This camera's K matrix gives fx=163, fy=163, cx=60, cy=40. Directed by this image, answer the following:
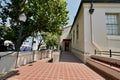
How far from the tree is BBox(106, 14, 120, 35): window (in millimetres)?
4301

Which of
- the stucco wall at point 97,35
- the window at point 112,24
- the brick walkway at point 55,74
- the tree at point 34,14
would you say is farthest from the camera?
the window at point 112,24

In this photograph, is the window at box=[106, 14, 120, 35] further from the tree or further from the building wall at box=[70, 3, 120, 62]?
the tree

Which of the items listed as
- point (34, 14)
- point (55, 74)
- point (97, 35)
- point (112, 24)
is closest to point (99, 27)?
point (97, 35)

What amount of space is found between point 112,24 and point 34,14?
7.55 metres

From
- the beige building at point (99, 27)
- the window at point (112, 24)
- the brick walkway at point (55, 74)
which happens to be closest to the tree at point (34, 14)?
the beige building at point (99, 27)

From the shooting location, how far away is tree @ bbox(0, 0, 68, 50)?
561 inches

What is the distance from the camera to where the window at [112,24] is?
1572cm

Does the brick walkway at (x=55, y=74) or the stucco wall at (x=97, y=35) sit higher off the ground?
the stucco wall at (x=97, y=35)

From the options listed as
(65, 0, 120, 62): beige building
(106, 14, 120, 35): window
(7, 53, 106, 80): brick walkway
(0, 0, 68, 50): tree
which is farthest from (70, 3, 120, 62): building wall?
(7, 53, 106, 80): brick walkway

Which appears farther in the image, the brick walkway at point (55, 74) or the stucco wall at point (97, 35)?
the stucco wall at point (97, 35)

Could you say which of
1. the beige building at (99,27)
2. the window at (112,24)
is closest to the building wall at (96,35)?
the beige building at (99,27)

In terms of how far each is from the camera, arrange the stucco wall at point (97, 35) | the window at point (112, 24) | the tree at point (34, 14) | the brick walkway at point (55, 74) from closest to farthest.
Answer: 1. the brick walkway at point (55, 74)
2. the tree at point (34, 14)
3. the stucco wall at point (97, 35)
4. the window at point (112, 24)

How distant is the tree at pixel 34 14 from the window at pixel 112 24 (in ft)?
14.1

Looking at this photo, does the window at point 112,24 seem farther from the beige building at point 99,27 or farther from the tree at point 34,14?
the tree at point 34,14
